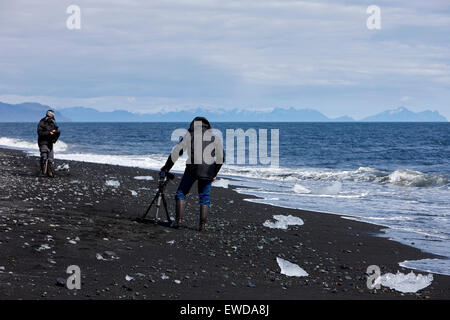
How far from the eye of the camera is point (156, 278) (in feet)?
23.7

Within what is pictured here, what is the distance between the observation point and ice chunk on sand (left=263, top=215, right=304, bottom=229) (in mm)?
11926

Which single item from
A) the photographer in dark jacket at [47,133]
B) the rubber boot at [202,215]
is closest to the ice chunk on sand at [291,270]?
the rubber boot at [202,215]

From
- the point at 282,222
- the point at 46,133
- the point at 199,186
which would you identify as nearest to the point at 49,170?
the point at 46,133

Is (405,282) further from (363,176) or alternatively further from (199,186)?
(363,176)

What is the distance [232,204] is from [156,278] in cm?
847

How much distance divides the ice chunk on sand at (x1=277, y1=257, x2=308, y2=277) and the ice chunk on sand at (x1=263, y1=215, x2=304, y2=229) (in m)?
3.71

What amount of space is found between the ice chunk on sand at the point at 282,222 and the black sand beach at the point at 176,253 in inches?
10.3

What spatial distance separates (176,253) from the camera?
8.76m

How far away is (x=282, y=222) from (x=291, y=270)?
409 centimetres

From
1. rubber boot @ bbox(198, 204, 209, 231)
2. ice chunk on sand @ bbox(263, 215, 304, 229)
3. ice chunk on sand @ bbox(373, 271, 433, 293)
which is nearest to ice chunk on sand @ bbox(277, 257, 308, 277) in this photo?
ice chunk on sand @ bbox(373, 271, 433, 293)

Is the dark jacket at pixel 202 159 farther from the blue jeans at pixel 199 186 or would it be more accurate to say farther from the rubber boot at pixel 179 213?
the rubber boot at pixel 179 213

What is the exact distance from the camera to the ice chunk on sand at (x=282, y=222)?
11.9m

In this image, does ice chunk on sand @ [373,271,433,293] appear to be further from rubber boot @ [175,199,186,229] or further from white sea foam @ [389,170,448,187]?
white sea foam @ [389,170,448,187]
